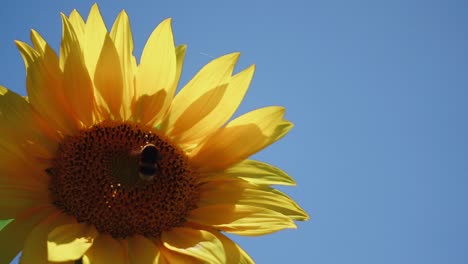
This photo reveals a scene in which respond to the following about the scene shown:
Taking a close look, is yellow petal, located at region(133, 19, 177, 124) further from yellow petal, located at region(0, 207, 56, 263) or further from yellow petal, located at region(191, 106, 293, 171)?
yellow petal, located at region(0, 207, 56, 263)

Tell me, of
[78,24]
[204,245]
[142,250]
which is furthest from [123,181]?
[78,24]

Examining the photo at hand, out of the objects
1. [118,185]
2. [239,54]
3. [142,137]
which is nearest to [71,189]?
[118,185]

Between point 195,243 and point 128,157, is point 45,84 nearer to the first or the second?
point 128,157

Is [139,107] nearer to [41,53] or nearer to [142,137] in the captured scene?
[142,137]

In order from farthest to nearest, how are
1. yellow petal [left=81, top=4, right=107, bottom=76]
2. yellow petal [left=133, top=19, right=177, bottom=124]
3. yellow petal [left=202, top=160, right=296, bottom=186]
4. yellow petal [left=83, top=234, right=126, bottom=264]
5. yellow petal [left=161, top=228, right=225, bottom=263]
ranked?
yellow petal [left=202, top=160, right=296, bottom=186]
yellow petal [left=133, top=19, right=177, bottom=124]
yellow petal [left=81, top=4, right=107, bottom=76]
yellow petal [left=161, top=228, right=225, bottom=263]
yellow petal [left=83, top=234, right=126, bottom=264]

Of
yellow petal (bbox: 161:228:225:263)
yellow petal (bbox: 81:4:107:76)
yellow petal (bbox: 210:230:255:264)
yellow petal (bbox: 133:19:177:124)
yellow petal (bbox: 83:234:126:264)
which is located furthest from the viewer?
yellow petal (bbox: 133:19:177:124)

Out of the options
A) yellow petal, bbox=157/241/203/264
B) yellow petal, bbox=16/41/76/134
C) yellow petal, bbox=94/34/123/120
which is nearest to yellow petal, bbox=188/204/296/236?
yellow petal, bbox=157/241/203/264

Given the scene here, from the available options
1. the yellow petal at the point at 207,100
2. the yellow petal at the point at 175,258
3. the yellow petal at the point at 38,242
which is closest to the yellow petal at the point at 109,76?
the yellow petal at the point at 207,100

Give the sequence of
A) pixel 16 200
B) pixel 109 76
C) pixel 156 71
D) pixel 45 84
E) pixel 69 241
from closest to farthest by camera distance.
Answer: pixel 69 241
pixel 16 200
pixel 45 84
pixel 109 76
pixel 156 71
